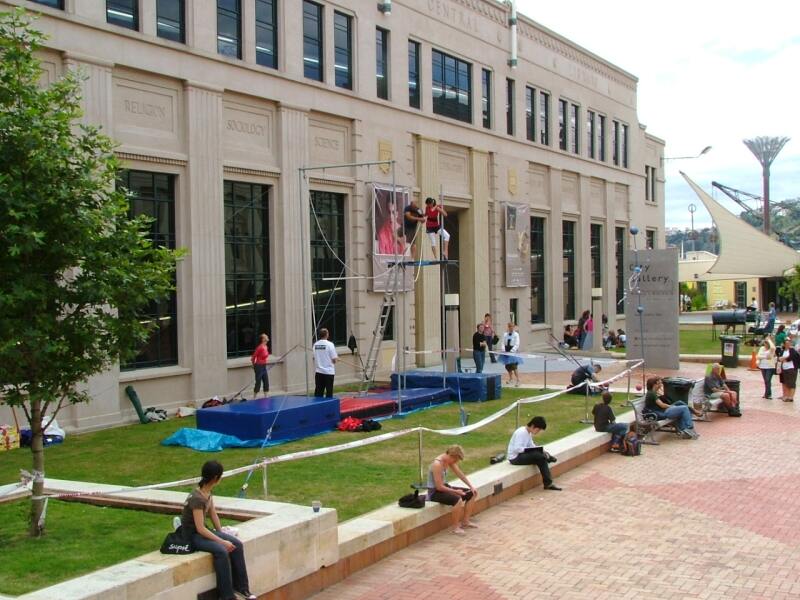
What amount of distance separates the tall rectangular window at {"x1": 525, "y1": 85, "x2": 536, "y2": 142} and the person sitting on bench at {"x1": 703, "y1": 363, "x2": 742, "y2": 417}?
18.8 m

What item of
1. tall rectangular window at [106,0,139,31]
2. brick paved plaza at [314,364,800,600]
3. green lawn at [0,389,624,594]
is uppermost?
tall rectangular window at [106,0,139,31]

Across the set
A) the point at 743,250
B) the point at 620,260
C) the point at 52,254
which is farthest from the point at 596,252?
the point at 52,254

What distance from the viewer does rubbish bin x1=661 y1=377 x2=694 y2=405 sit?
19.9 m

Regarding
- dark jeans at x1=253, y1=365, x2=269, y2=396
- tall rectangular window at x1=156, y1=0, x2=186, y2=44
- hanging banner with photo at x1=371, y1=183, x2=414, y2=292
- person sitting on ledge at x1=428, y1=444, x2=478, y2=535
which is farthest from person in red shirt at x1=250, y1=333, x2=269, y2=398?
person sitting on ledge at x1=428, y1=444, x2=478, y2=535

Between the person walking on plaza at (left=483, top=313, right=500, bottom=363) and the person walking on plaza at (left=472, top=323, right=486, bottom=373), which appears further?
the person walking on plaza at (left=483, top=313, right=500, bottom=363)

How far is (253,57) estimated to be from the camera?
75.4ft

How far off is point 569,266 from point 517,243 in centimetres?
678

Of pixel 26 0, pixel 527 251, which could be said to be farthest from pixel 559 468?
pixel 527 251

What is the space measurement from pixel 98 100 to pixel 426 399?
1012cm

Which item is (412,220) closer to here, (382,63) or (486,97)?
(382,63)

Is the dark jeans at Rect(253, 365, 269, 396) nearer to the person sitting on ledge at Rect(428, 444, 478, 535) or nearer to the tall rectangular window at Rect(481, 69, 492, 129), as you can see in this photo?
the person sitting on ledge at Rect(428, 444, 478, 535)

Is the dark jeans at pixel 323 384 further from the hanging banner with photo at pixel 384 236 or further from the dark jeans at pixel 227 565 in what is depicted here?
the dark jeans at pixel 227 565

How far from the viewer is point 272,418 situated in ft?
53.4

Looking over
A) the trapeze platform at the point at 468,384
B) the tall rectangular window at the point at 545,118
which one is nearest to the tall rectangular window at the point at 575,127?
the tall rectangular window at the point at 545,118
